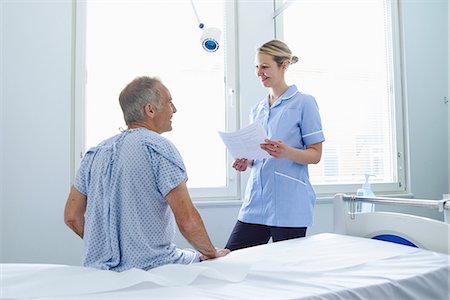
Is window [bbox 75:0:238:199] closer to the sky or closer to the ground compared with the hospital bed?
closer to the sky

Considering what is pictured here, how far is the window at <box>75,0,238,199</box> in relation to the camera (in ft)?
7.41

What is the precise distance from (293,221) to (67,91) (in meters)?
1.37

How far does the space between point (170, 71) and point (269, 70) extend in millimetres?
821

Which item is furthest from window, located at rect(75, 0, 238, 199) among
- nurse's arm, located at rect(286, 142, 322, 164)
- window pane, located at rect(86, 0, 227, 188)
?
nurse's arm, located at rect(286, 142, 322, 164)

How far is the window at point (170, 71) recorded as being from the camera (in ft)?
7.41

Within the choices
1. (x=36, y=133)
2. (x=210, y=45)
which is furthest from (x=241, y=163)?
(x=36, y=133)

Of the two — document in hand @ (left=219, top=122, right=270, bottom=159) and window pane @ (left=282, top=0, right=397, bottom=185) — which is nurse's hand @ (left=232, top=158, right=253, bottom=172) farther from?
window pane @ (left=282, top=0, right=397, bottom=185)

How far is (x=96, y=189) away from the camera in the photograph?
114 cm

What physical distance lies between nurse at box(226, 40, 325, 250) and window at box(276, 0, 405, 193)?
3.11 ft

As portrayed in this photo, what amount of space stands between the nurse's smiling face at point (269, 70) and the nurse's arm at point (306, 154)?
33 cm

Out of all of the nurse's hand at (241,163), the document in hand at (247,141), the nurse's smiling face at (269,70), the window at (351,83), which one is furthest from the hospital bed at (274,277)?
the window at (351,83)

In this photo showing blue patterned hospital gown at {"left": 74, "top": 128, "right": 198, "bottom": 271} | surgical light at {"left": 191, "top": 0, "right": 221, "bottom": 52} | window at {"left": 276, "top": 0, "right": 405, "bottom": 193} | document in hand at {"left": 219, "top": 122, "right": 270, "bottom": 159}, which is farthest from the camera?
window at {"left": 276, "top": 0, "right": 405, "bottom": 193}

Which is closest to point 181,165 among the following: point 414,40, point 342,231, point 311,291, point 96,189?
point 96,189

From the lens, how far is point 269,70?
176 cm
